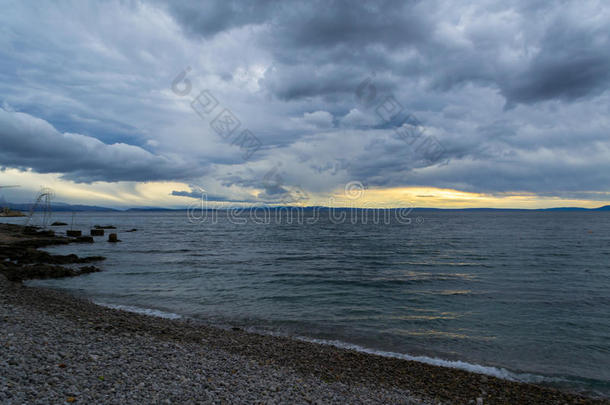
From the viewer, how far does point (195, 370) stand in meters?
7.92

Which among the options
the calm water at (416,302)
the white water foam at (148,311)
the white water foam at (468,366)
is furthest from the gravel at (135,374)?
the white water foam at (148,311)

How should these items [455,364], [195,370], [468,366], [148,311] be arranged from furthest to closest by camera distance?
[148,311] < [455,364] < [468,366] < [195,370]

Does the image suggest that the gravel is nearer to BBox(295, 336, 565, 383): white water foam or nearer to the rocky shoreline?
the rocky shoreline

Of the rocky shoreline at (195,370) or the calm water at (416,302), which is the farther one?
the calm water at (416,302)

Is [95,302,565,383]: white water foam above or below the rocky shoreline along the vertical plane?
below

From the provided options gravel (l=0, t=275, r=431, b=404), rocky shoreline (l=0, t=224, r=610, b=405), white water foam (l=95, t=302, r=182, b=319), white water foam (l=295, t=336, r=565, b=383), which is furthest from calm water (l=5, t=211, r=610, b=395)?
gravel (l=0, t=275, r=431, b=404)

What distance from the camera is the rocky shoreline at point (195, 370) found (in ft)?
21.2

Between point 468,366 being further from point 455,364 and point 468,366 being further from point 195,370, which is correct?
point 195,370

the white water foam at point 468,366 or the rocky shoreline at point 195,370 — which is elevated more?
the rocky shoreline at point 195,370

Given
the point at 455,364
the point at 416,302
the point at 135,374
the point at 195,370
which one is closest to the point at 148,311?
the point at 195,370

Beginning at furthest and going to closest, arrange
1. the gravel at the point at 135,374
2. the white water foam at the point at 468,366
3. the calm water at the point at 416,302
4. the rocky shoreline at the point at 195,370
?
1. the calm water at the point at 416,302
2. the white water foam at the point at 468,366
3. the rocky shoreline at the point at 195,370
4. the gravel at the point at 135,374

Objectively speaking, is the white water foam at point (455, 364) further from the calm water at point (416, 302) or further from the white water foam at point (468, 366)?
the calm water at point (416, 302)

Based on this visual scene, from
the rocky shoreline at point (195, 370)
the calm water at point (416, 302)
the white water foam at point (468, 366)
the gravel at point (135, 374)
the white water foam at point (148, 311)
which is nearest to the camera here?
the gravel at point (135, 374)

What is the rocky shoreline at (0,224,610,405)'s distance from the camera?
21.2ft
